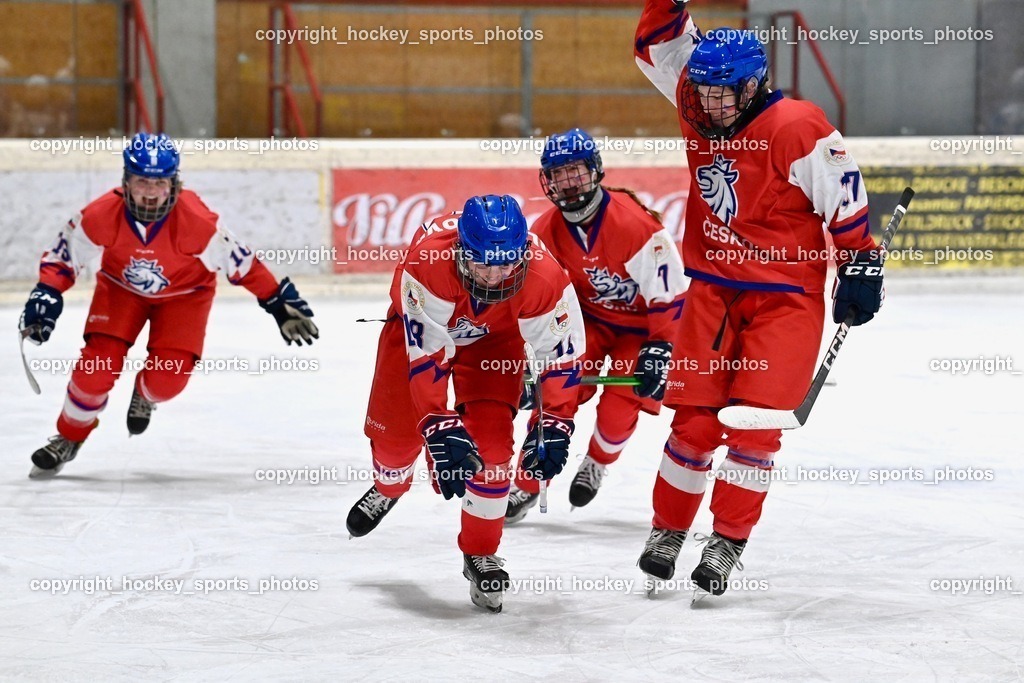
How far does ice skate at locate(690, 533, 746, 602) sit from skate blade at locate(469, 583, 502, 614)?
482 mm

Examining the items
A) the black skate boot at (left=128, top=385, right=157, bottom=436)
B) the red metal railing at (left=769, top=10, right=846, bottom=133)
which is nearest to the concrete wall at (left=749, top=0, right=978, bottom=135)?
the red metal railing at (left=769, top=10, right=846, bottom=133)

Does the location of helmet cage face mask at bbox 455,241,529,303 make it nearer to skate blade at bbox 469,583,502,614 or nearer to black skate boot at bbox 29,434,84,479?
skate blade at bbox 469,583,502,614

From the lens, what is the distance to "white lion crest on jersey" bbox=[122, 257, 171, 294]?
5.11 metres

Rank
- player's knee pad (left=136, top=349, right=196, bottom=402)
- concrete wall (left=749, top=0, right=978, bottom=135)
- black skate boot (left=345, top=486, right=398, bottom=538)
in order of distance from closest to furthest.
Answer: black skate boot (left=345, top=486, right=398, bottom=538) < player's knee pad (left=136, top=349, right=196, bottom=402) < concrete wall (left=749, top=0, right=978, bottom=135)

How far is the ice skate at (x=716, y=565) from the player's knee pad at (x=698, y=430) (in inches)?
9.0

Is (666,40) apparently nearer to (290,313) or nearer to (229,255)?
(290,313)

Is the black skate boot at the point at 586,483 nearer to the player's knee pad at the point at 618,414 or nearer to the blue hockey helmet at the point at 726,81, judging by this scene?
the player's knee pad at the point at 618,414

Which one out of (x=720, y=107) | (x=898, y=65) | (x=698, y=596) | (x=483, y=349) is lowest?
(x=698, y=596)

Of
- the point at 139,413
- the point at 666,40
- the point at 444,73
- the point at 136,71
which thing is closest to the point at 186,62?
the point at 136,71

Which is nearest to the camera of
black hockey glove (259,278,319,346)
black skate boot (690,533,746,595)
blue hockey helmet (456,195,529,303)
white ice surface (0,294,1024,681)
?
white ice surface (0,294,1024,681)

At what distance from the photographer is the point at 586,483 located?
4504 millimetres

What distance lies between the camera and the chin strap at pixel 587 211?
4363 mm

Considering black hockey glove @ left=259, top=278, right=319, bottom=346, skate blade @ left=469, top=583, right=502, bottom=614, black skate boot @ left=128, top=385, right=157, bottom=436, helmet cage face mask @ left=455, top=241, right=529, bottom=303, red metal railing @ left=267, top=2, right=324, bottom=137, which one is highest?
red metal railing @ left=267, top=2, right=324, bottom=137

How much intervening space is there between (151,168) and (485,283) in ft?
6.75
